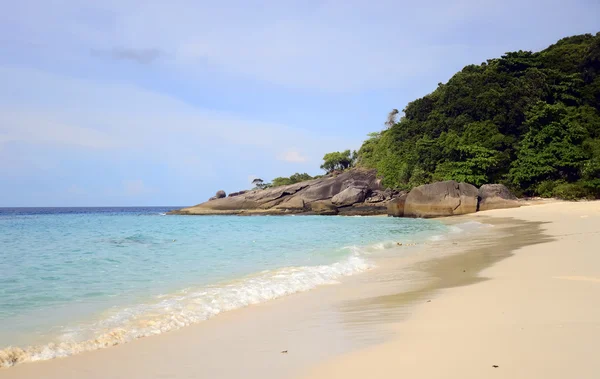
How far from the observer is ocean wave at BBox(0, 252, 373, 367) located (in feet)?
14.7

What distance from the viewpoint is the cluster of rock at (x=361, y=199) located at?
114ft

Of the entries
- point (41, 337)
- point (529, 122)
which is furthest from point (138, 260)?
point (529, 122)

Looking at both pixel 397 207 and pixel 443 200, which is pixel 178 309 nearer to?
pixel 443 200

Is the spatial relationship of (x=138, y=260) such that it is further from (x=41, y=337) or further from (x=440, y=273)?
(x=440, y=273)

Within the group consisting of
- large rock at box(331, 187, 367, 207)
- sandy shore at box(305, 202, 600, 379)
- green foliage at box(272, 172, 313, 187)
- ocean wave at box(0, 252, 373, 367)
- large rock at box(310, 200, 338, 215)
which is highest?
green foliage at box(272, 172, 313, 187)

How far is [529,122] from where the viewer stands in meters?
38.0

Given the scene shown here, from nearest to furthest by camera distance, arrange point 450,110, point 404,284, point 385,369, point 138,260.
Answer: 1. point 385,369
2. point 404,284
3. point 138,260
4. point 450,110

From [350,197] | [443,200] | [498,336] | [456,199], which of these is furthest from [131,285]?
[350,197]

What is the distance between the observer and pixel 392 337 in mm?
4453

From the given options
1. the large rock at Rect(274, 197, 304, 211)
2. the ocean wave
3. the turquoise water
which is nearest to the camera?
the ocean wave

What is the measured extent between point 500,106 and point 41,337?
45.0 metres

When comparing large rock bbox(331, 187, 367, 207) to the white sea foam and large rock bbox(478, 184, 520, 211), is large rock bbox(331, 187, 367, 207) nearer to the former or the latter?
large rock bbox(478, 184, 520, 211)

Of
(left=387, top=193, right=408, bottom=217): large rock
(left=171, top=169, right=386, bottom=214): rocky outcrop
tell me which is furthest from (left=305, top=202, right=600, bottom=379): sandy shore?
(left=171, top=169, right=386, bottom=214): rocky outcrop

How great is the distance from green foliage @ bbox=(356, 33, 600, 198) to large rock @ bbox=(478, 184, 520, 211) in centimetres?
342
